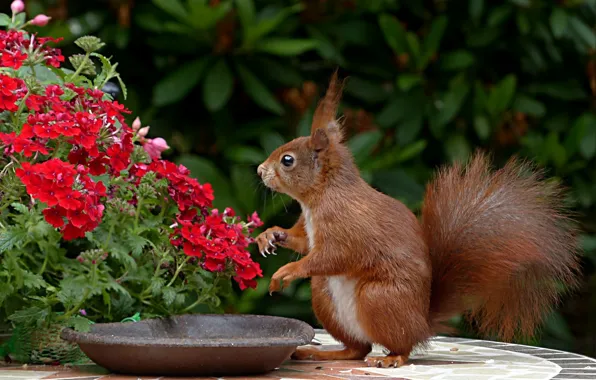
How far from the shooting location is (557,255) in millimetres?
2535

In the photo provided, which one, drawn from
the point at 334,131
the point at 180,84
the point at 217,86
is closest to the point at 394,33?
the point at 217,86

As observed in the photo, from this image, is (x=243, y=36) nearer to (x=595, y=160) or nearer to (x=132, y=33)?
(x=132, y=33)

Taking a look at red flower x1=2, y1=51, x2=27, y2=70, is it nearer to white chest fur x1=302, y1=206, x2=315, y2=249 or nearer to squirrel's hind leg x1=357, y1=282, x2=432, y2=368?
white chest fur x1=302, y1=206, x2=315, y2=249

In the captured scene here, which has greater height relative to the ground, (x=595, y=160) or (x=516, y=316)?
(x=595, y=160)

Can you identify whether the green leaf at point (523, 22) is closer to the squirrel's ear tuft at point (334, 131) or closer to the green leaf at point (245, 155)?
the green leaf at point (245, 155)

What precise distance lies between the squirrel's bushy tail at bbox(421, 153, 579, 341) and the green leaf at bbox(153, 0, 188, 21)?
55.1 inches

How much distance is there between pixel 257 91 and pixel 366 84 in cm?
50

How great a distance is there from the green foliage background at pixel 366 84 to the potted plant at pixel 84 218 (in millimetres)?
1134

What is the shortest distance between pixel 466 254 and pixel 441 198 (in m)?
0.17

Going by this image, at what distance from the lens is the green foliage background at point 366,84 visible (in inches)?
149

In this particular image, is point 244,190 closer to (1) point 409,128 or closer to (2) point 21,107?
(1) point 409,128

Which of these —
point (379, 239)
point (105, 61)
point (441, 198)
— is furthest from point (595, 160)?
point (105, 61)

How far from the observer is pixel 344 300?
2486 mm

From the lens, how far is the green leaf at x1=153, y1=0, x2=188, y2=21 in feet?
11.9
